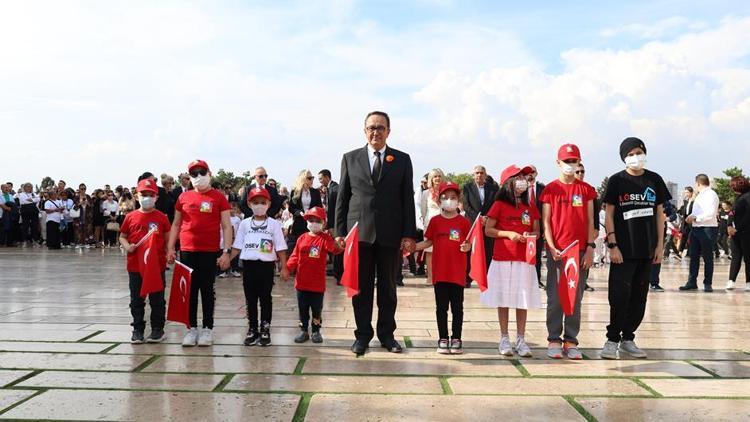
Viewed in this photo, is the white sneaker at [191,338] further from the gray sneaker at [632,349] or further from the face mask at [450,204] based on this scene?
the gray sneaker at [632,349]

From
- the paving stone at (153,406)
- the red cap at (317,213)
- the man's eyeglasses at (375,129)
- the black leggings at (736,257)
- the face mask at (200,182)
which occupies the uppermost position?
the man's eyeglasses at (375,129)

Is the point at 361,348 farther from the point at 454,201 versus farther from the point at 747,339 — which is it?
the point at 747,339

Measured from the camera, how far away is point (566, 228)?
555 centimetres

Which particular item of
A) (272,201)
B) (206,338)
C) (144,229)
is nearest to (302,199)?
(272,201)

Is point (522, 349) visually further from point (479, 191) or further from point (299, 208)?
point (299, 208)

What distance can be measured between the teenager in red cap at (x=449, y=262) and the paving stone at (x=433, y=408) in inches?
57.8

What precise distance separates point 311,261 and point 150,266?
1442mm

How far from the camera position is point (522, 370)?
4.90 metres

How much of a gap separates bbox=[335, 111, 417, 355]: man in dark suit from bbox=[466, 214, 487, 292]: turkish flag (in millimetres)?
532

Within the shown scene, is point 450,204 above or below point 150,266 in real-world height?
above

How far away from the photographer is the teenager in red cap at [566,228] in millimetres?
5504

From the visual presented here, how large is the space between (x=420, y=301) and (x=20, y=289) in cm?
565

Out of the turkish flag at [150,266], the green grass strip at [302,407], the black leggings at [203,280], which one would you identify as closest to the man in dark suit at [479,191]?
the black leggings at [203,280]

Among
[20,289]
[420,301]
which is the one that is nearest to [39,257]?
[20,289]
